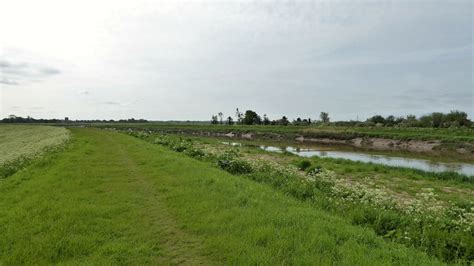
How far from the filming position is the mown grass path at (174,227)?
5.92 meters

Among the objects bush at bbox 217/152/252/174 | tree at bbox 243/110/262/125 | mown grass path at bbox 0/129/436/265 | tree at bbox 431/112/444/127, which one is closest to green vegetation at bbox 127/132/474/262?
bush at bbox 217/152/252/174

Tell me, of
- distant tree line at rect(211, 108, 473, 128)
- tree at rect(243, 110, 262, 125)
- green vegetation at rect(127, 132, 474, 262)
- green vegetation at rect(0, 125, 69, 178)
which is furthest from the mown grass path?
tree at rect(243, 110, 262, 125)

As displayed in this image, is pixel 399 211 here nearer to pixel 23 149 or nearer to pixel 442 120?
Result: pixel 23 149

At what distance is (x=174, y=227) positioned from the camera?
295 inches

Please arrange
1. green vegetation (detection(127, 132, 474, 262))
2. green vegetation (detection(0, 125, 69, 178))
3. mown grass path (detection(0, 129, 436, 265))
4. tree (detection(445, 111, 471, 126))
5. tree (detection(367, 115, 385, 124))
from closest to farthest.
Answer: mown grass path (detection(0, 129, 436, 265))
green vegetation (detection(127, 132, 474, 262))
green vegetation (detection(0, 125, 69, 178))
tree (detection(445, 111, 471, 126))
tree (detection(367, 115, 385, 124))

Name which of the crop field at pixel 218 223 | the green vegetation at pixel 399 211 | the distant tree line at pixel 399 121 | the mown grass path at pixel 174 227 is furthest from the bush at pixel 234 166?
the distant tree line at pixel 399 121

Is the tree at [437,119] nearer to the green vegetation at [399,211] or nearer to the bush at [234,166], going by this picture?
the green vegetation at [399,211]

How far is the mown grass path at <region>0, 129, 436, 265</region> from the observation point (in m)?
5.92

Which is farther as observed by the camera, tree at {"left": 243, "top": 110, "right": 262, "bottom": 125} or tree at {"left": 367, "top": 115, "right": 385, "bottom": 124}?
tree at {"left": 243, "top": 110, "right": 262, "bottom": 125}

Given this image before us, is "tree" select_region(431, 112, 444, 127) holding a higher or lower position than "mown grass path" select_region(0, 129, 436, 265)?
higher

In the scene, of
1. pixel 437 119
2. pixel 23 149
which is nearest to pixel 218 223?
pixel 23 149

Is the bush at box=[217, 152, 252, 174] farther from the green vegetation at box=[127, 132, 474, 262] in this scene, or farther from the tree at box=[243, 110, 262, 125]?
the tree at box=[243, 110, 262, 125]

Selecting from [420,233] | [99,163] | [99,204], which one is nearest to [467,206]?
[420,233]

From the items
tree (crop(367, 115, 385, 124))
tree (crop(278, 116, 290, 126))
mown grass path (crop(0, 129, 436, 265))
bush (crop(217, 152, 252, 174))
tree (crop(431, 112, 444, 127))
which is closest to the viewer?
mown grass path (crop(0, 129, 436, 265))
